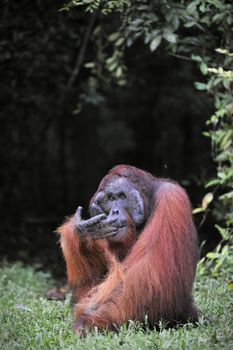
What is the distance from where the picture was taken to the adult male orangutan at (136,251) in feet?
12.6

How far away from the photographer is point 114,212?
13.2 ft

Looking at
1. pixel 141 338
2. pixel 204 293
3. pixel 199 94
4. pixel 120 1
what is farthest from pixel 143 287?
pixel 199 94

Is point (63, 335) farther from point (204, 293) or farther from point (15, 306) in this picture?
point (204, 293)

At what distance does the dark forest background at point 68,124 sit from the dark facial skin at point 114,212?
3250mm

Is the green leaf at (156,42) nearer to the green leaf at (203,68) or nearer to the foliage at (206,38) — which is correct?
the foliage at (206,38)

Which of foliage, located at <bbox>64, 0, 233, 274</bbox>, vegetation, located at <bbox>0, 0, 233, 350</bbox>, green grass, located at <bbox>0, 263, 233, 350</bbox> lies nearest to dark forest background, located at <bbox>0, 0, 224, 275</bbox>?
vegetation, located at <bbox>0, 0, 233, 350</bbox>

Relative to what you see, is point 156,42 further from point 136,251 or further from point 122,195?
point 136,251

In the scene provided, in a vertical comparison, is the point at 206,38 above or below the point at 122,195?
above

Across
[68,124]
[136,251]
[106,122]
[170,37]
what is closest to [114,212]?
[136,251]

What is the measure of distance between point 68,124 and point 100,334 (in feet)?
31.5

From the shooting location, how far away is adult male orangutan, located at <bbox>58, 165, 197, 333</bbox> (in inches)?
152

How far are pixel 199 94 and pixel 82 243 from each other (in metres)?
6.07

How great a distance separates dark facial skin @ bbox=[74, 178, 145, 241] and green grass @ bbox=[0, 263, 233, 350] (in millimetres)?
527

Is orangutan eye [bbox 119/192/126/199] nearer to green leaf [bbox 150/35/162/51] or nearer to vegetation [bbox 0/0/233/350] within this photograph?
vegetation [bbox 0/0/233/350]
